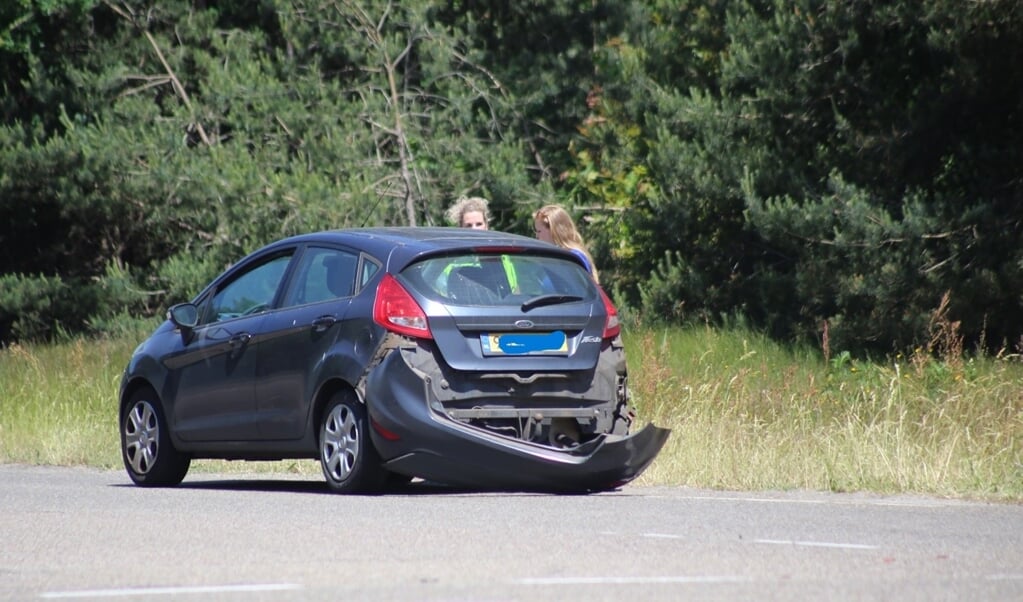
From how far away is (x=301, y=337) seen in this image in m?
11.1

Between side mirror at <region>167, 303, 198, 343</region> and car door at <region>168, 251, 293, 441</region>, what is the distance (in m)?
0.06

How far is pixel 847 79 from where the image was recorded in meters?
24.0

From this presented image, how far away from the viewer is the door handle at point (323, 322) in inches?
428

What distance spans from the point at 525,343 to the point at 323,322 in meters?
1.27

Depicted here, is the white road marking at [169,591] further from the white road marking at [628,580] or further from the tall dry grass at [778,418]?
the tall dry grass at [778,418]

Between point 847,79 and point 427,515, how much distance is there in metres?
16.0

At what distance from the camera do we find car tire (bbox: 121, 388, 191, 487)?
12336 mm

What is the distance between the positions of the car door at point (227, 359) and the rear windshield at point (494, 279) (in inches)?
53.3

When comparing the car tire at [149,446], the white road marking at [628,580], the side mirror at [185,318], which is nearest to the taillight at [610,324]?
the side mirror at [185,318]

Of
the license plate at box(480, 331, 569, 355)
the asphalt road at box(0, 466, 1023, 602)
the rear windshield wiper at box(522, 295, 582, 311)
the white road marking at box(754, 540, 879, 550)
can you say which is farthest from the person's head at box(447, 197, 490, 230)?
the white road marking at box(754, 540, 879, 550)

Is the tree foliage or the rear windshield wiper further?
the tree foliage

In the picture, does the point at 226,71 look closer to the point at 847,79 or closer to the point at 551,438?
the point at 847,79

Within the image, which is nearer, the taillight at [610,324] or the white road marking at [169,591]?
the white road marking at [169,591]

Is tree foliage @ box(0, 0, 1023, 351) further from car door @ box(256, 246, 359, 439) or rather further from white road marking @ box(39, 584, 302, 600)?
white road marking @ box(39, 584, 302, 600)
